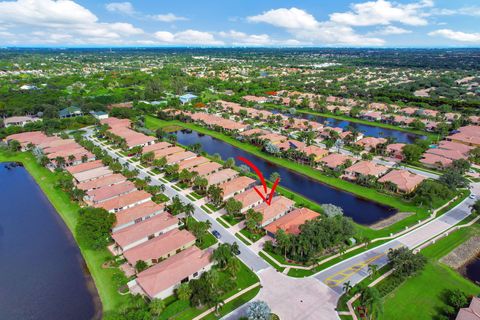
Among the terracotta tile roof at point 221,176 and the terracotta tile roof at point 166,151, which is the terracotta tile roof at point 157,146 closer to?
the terracotta tile roof at point 166,151

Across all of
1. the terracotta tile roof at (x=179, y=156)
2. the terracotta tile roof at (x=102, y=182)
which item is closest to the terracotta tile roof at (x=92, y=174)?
the terracotta tile roof at (x=102, y=182)

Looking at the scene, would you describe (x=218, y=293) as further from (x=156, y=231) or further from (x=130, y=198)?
(x=130, y=198)

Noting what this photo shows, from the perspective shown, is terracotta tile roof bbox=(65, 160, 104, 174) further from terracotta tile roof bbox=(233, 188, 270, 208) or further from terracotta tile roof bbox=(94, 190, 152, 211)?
terracotta tile roof bbox=(233, 188, 270, 208)

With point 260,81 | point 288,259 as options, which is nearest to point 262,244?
point 288,259

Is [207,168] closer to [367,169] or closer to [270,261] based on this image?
[270,261]

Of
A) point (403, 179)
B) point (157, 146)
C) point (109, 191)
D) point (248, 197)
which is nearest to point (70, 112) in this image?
point (157, 146)

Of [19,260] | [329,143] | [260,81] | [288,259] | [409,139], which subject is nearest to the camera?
[288,259]
